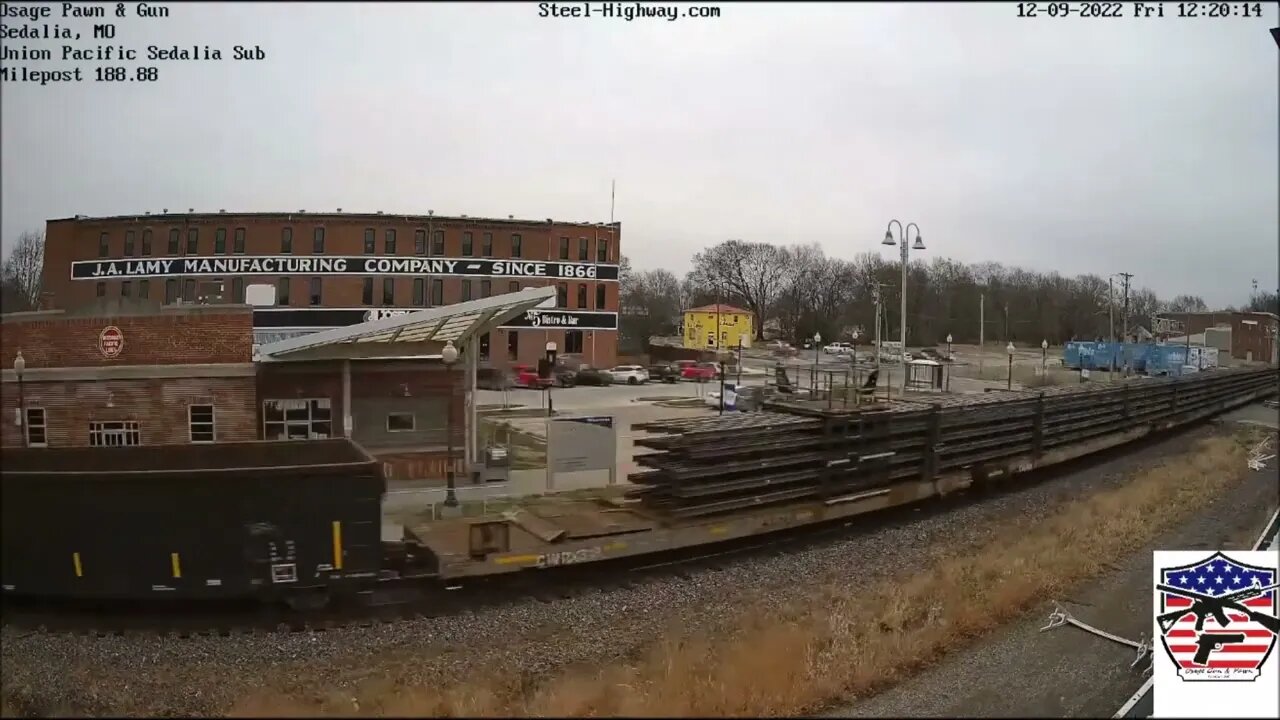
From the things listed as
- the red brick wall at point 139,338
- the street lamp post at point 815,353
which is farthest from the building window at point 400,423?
the street lamp post at point 815,353

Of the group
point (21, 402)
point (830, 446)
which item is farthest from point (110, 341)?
point (830, 446)

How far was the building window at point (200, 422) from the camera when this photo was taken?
9492mm

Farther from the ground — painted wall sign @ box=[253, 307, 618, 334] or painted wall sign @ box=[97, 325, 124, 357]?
painted wall sign @ box=[253, 307, 618, 334]

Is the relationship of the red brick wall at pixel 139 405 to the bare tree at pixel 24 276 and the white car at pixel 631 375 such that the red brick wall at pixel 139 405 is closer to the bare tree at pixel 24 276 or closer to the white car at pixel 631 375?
the bare tree at pixel 24 276

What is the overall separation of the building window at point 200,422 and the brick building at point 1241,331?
3733 cm

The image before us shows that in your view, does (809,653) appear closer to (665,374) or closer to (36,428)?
(36,428)

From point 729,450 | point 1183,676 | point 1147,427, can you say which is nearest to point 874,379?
point 729,450

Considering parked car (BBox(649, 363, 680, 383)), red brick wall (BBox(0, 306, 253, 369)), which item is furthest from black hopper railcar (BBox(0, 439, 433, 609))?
parked car (BBox(649, 363, 680, 383))

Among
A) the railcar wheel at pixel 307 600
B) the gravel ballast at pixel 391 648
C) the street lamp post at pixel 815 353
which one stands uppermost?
the street lamp post at pixel 815 353

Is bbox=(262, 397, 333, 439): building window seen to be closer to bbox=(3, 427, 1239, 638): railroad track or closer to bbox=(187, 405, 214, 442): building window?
bbox=(187, 405, 214, 442): building window

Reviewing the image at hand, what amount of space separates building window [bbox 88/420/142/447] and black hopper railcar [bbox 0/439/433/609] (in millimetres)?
1223

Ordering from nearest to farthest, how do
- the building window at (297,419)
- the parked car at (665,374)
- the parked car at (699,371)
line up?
the building window at (297,419), the parked car at (665,374), the parked car at (699,371)

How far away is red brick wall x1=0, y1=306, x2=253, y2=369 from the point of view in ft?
20.6

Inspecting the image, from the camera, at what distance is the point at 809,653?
6.00 metres
